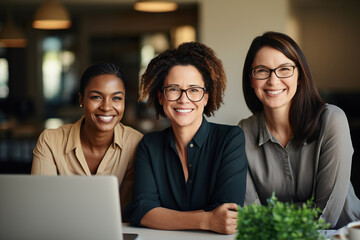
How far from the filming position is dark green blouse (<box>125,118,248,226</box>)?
1.98m

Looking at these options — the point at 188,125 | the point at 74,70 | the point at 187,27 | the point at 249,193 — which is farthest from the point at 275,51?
the point at 74,70

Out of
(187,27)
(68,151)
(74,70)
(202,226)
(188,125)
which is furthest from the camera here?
(74,70)

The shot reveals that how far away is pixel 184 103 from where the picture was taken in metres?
2.01

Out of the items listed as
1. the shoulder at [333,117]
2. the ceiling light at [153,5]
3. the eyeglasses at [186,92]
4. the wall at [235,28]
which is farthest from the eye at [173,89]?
the wall at [235,28]

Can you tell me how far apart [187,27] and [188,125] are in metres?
5.88

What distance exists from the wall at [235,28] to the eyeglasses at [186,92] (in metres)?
3.74

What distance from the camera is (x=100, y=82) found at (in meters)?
2.19

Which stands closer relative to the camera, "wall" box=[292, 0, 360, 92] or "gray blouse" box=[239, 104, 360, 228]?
"gray blouse" box=[239, 104, 360, 228]

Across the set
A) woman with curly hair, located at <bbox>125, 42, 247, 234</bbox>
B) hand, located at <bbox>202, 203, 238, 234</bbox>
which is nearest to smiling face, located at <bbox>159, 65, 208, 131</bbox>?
woman with curly hair, located at <bbox>125, 42, 247, 234</bbox>

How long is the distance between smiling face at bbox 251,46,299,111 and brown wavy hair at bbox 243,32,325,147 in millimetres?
25

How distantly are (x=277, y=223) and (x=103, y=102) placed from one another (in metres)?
1.19

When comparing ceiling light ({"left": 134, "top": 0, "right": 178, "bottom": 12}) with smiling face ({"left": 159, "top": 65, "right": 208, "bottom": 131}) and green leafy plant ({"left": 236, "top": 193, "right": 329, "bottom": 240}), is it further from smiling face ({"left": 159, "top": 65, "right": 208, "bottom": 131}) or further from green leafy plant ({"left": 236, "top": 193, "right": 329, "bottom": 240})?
green leafy plant ({"left": 236, "top": 193, "right": 329, "bottom": 240})

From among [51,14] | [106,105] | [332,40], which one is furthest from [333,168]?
[332,40]

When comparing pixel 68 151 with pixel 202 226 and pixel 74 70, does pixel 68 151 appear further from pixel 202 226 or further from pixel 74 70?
pixel 74 70
